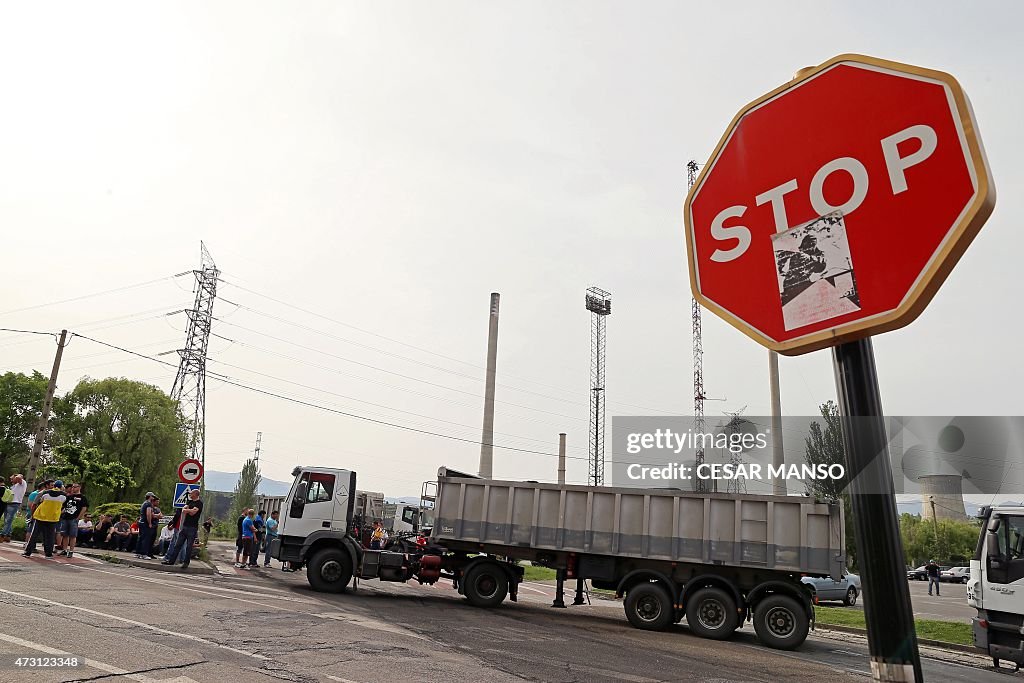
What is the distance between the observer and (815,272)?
1.88 m

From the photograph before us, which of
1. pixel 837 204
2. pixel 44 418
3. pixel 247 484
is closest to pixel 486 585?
pixel 837 204

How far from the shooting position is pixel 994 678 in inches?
448

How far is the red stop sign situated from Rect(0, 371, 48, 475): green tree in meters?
57.2

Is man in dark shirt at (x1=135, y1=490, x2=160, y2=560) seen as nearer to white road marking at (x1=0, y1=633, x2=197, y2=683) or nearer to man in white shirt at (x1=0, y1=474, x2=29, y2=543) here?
man in white shirt at (x1=0, y1=474, x2=29, y2=543)

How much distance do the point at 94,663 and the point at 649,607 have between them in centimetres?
1072

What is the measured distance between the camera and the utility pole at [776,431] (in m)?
22.9

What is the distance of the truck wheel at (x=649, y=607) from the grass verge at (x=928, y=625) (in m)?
3.97

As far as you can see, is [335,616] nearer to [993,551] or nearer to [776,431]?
[993,551]

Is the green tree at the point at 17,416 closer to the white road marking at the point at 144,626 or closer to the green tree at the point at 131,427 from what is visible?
the green tree at the point at 131,427

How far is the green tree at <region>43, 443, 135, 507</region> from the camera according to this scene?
30672 millimetres

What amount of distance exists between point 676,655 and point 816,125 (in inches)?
413

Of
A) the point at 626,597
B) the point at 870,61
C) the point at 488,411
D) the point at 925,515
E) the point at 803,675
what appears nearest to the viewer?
the point at 870,61

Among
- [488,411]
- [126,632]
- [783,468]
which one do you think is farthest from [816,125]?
[488,411]

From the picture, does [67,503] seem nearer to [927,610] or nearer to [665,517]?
[665,517]
